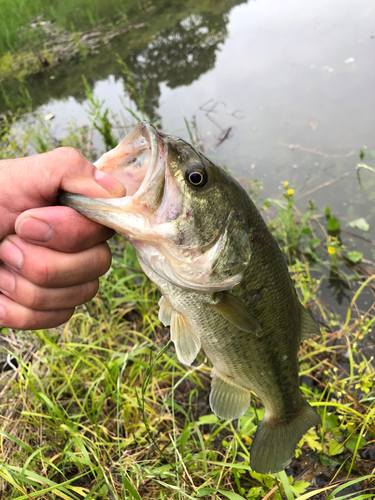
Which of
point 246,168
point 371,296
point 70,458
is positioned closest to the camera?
point 70,458

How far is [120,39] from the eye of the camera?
12.2m

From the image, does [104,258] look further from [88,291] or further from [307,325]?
[307,325]

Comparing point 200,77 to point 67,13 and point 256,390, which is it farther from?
point 67,13

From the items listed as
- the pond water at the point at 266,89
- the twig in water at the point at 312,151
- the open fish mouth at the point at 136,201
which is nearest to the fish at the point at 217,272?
the open fish mouth at the point at 136,201

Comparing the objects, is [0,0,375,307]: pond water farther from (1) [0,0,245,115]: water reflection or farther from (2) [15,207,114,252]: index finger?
(2) [15,207,114,252]: index finger

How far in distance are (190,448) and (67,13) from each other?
2029 cm

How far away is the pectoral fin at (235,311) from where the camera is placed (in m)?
1.45

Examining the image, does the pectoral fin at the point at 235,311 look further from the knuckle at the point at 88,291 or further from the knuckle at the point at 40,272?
the knuckle at the point at 40,272

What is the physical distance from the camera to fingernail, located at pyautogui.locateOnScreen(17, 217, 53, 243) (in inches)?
50.9

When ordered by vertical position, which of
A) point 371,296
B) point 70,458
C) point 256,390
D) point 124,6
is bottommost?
point 371,296

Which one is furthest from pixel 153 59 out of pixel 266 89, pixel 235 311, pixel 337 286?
pixel 235 311

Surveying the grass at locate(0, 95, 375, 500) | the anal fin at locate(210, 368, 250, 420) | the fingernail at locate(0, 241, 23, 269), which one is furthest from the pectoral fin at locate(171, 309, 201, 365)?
the fingernail at locate(0, 241, 23, 269)

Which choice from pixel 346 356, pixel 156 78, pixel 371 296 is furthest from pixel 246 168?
pixel 156 78

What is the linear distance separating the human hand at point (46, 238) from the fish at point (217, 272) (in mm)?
81
